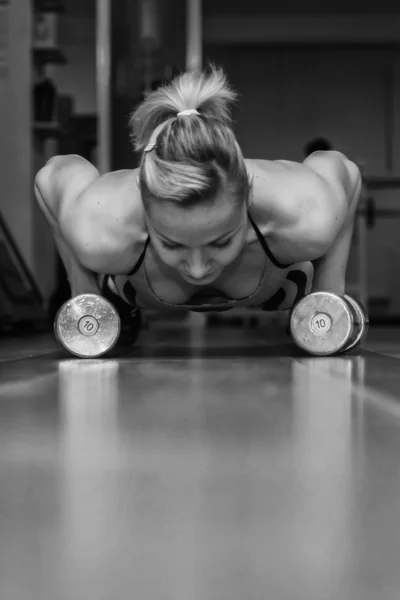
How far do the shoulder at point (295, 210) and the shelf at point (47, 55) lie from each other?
3011mm

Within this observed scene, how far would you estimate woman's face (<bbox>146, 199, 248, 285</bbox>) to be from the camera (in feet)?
4.09

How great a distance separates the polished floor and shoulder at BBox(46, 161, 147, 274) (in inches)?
14.5

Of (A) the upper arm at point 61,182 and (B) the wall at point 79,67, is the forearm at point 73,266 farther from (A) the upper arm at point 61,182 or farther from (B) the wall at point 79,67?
(B) the wall at point 79,67

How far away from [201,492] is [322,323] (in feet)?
3.28

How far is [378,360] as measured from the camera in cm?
159

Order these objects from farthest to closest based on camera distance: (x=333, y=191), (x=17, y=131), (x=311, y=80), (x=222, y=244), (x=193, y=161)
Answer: (x=311, y=80) → (x=17, y=131) → (x=333, y=191) → (x=222, y=244) → (x=193, y=161)

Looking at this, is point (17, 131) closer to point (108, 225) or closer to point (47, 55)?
point (47, 55)

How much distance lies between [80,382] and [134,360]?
38 centimetres

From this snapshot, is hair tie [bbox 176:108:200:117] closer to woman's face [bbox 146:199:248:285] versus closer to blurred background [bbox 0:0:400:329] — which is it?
woman's face [bbox 146:199:248:285]

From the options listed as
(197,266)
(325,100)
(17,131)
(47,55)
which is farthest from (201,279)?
(325,100)

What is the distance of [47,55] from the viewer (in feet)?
14.1

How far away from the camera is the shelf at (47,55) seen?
4.18m

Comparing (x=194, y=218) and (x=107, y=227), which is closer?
(x=194, y=218)

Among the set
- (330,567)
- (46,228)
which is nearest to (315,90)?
(46,228)
